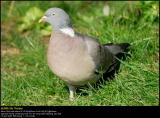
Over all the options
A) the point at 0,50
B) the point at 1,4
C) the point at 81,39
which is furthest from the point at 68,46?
the point at 1,4

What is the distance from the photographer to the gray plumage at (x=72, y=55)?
5930 millimetres

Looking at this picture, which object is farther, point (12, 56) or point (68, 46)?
point (12, 56)

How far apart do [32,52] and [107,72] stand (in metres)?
1.76

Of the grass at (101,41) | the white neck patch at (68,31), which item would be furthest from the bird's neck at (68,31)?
the grass at (101,41)

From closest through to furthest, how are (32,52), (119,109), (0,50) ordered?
(119,109), (32,52), (0,50)

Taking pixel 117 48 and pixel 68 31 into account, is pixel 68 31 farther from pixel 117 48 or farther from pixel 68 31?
pixel 117 48

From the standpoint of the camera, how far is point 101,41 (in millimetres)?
7344

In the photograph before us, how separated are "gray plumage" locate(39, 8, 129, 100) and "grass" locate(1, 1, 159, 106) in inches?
7.9

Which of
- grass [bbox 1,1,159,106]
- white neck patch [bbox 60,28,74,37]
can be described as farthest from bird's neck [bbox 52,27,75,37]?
grass [bbox 1,1,159,106]

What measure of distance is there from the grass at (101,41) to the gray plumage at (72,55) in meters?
0.20

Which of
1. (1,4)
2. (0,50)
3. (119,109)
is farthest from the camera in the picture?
(1,4)

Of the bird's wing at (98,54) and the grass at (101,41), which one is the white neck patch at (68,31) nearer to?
the bird's wing at (98,54)

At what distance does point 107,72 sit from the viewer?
6465 mm

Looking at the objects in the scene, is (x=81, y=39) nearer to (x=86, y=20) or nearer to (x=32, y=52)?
(x=32, y=52)
